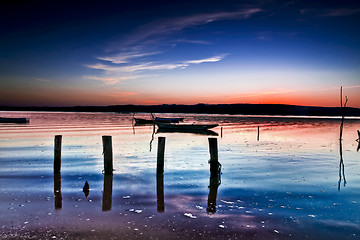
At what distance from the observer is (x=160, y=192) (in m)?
11.2

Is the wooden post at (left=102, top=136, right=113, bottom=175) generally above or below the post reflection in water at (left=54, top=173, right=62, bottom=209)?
above

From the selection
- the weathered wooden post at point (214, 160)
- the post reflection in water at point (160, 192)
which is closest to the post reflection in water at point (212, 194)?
the weathered wooden post at point (214, 160)

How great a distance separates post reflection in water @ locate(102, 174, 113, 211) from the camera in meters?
9.39

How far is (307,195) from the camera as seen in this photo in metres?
11.0

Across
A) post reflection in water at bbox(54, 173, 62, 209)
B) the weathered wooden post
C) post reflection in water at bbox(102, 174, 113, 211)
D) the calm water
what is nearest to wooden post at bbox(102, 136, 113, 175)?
post reflection in water at bbox(102, 174, 113, 211)

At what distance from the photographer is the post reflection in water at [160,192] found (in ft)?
30.8

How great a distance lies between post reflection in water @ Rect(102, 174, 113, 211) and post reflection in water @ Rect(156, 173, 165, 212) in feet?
5.09

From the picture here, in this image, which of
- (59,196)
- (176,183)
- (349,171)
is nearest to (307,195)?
(176,183)

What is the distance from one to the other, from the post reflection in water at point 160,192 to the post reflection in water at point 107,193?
1.55 m

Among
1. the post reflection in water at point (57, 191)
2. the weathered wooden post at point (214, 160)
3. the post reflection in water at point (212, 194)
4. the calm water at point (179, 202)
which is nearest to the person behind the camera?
the calm water at point (179, 202)

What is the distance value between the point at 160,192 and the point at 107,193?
1908mm

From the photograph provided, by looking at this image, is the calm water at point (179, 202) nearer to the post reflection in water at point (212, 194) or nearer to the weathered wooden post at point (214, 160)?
the post reflection in water at point (212, 194)

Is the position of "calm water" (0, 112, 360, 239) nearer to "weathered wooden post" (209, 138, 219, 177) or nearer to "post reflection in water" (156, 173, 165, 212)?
"post reflection in water" (156, 173, 165, 212)

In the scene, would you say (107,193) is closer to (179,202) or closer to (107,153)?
(179,202)
